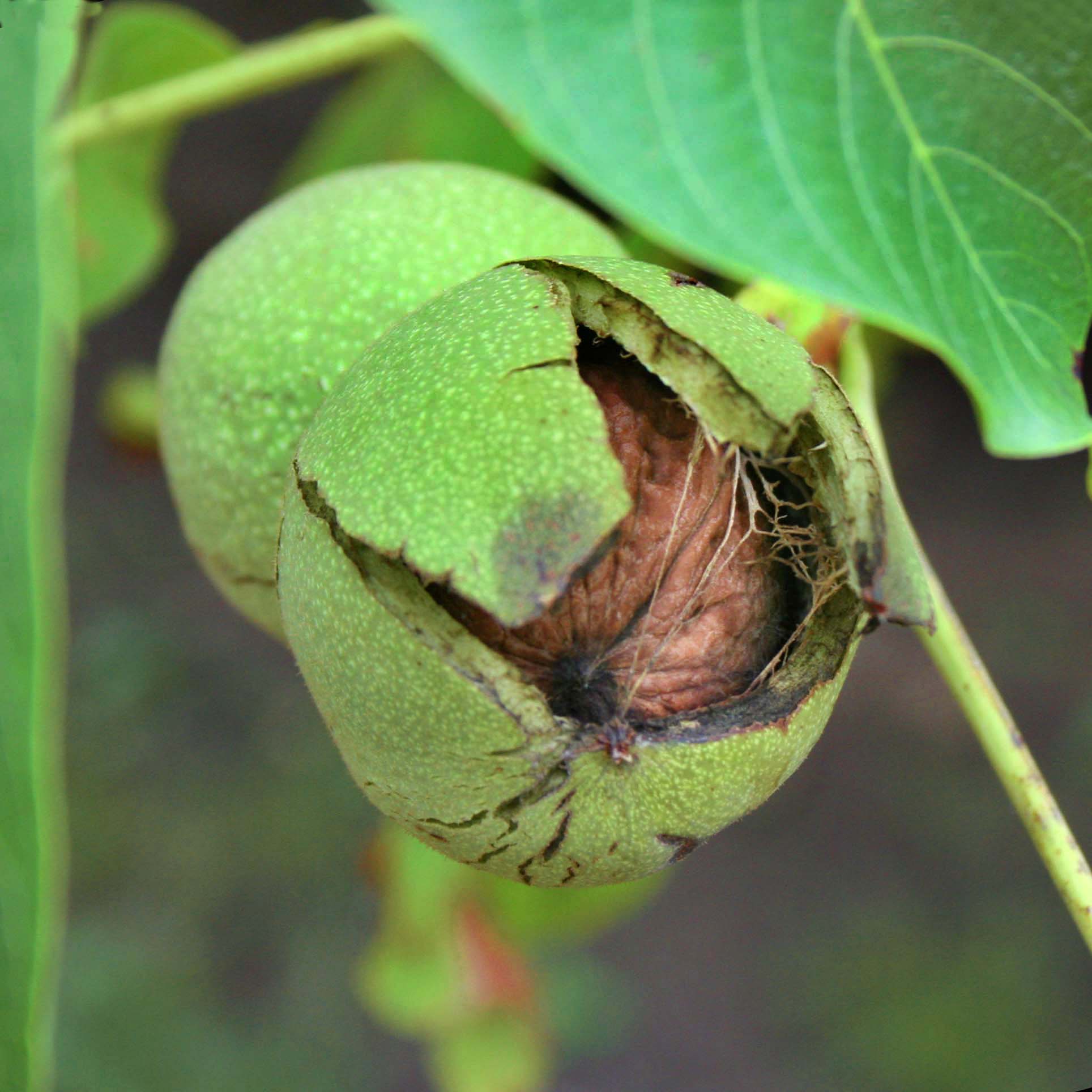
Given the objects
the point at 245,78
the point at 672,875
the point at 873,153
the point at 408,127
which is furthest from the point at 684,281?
the point at 672,875

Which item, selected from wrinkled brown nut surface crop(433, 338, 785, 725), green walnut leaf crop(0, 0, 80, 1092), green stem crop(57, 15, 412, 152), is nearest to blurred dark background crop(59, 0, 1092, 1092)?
green stem crop(57, 15, 412, 152)

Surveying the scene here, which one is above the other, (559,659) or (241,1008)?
(559,659)

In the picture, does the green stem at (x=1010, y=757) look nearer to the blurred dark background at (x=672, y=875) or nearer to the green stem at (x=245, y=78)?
the green stem at (x=245, y=78)

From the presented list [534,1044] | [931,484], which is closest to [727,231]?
[534,1044]

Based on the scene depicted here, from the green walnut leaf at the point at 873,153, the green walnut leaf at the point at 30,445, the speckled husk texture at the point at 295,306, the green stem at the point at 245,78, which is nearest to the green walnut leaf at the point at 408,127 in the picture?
the green stem at the point at 245,78

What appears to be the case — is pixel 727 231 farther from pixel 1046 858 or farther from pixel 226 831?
pixel 226 831

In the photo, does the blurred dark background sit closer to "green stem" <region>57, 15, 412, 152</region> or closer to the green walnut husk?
"green stem" <region>57, 15, 412, 152</region>
